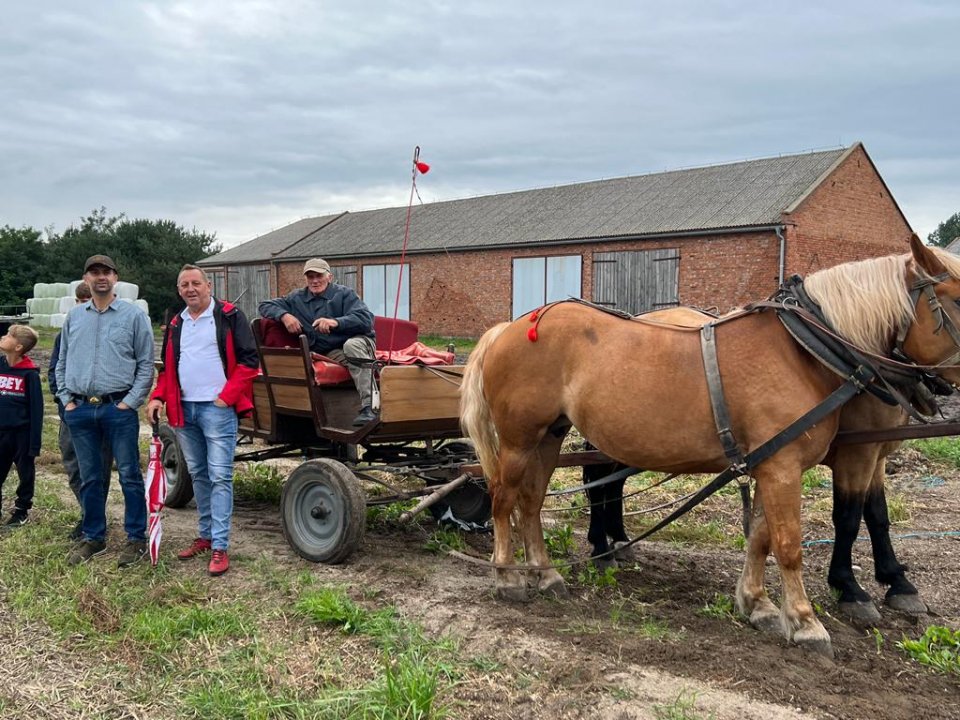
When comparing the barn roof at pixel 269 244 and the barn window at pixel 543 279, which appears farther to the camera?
the barn roof at pixel 269 244

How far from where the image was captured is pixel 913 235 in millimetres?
3547

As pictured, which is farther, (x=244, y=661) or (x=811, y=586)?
(x=811, y=586)

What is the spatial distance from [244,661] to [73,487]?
3084 millimetres

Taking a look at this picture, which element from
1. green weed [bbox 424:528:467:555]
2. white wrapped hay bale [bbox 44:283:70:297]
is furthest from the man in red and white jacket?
white wrapped hay bale [bbox 44:283:70:297]

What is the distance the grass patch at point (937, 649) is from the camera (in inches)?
141

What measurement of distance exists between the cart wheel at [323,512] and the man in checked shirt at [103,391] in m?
0.95

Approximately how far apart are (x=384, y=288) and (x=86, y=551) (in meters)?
24.6

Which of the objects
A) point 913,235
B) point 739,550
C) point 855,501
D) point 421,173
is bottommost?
point 739,550

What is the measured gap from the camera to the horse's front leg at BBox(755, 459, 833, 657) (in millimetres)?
3730

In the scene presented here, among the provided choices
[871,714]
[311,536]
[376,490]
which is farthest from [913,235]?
[376,490]

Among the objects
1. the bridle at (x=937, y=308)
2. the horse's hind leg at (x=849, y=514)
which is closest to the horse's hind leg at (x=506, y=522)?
the horse's hind leg at (x=849, y=514)

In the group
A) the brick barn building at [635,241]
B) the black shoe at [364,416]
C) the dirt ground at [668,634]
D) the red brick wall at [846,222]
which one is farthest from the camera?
the brick barn building at [635,241]

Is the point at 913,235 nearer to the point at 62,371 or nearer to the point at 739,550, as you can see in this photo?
the point at 739,550

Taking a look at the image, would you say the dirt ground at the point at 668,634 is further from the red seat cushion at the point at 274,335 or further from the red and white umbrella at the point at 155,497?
the red seat cushion at the point at 274,335
